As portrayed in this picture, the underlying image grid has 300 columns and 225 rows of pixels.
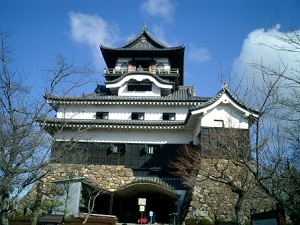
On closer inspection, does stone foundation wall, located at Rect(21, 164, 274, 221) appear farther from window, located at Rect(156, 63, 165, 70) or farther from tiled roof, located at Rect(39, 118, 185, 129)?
window, located at Rect(156, 63, 165, 70)

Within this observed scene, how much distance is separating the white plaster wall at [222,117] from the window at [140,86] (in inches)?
312

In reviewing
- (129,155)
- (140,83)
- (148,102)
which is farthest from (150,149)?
(140,83)

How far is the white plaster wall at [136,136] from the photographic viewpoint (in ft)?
76.6

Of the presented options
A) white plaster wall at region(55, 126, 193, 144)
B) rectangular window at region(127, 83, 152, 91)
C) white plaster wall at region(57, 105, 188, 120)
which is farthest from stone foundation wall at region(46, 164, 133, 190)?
rectangular window at region(127, 83, 152, 91)

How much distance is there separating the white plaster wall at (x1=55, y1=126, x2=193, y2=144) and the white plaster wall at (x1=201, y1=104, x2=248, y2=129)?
2.84 m

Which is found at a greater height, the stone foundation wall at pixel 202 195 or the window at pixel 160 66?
the window at pixel 160 66

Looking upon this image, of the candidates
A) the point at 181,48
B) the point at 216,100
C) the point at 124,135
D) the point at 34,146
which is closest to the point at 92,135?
the point at 124,135

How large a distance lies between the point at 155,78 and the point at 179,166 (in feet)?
31.5

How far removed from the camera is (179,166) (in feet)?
67.1

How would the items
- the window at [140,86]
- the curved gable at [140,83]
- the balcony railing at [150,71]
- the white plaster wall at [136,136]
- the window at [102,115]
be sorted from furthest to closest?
→ the balcony railing at [150,71] → the window at [140,86] → the curved gable at [140,83] → the window at [102,115] → the white plaster wall at [136,136]

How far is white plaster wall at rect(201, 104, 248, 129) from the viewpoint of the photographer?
2075 centimetres

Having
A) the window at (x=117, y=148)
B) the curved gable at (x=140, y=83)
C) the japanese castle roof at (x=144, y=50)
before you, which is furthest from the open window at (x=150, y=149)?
the japanese castle roof at (x=144, y=50)

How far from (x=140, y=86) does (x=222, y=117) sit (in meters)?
9.38

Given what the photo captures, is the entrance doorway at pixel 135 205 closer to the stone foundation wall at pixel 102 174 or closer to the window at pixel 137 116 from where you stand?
the stone foundation wall at pixel 102 174
